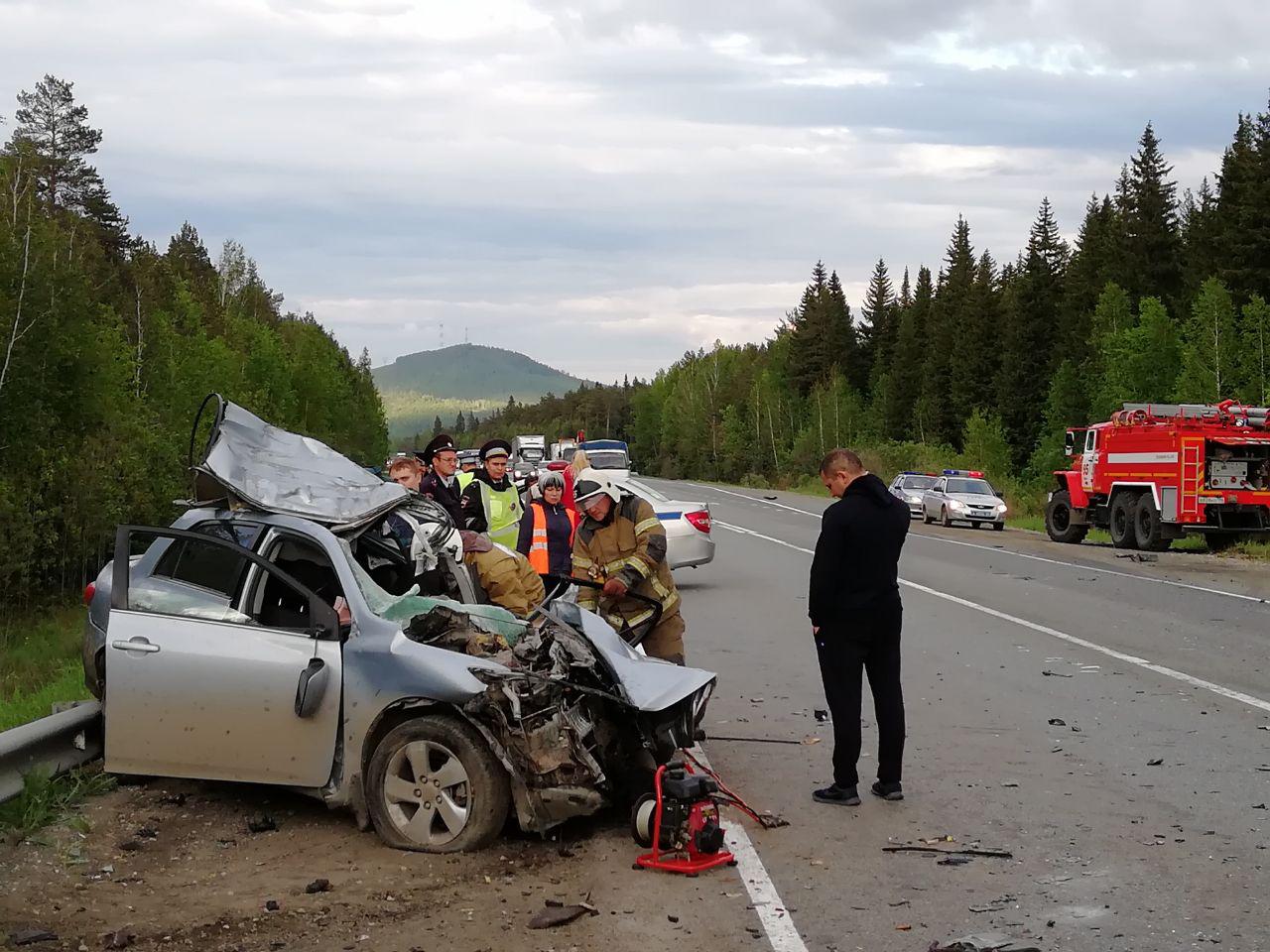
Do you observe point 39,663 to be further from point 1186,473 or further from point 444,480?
point 1186,473

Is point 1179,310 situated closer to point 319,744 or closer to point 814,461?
point 814,461

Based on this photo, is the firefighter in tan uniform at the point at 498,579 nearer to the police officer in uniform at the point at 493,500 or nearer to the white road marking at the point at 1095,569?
the police officer in uniform at the point at 493,500

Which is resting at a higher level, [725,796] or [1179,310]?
[1179,310]

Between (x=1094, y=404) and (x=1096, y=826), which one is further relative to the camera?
(x=1094, y=404)

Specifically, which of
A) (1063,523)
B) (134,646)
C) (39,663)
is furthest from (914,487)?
(134,646)

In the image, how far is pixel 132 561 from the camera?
7145 mm

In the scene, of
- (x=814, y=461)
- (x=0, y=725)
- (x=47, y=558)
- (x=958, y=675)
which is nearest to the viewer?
(x=0, y=725)

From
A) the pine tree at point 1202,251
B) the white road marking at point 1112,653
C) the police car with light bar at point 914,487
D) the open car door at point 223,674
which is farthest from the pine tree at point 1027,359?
the open car door at point 223,674

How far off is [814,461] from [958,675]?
93.3 metres

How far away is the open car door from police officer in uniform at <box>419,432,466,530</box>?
406cm

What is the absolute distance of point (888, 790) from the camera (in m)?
7.06

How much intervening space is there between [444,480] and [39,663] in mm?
7121

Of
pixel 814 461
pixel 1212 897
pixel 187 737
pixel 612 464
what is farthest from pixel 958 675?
pixel 814 461

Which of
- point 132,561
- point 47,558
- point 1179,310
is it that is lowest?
point 47,558
